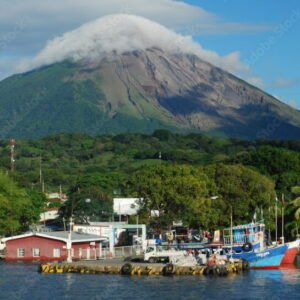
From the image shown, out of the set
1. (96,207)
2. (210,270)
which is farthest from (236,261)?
(96,207)

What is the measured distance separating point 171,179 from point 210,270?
2124cm

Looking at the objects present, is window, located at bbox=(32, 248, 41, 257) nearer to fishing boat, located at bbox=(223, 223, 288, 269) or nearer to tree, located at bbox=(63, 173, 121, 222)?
fishing boat, located at bbox=(223, 223, 288, 269)

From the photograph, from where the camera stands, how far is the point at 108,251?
260 ft

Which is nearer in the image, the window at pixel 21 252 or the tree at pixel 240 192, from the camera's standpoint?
the window at pixel 21 252

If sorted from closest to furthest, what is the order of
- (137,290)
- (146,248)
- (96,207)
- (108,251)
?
(137,290) → (146,248) → (108,251) → (96,207)

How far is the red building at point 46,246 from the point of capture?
8075 centimetres

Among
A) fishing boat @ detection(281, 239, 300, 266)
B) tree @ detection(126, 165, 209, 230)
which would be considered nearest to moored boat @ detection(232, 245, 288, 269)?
fishing boat @ detection(281, 239, 300, 266)

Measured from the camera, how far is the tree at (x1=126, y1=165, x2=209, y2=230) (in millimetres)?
82312

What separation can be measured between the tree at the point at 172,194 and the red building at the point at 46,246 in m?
6.12

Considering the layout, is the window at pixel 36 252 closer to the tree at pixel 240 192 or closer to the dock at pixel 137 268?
the dock at pixel 137 268

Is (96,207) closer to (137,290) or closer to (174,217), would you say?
(174,217)

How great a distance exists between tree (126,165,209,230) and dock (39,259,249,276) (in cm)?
1433

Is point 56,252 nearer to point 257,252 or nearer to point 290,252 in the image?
point 257,252

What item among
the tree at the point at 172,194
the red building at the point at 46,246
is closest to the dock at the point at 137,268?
the red building at the point at 46,246
